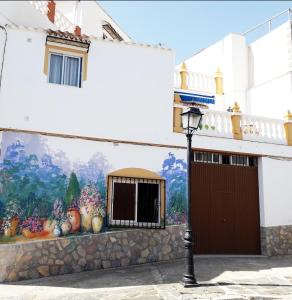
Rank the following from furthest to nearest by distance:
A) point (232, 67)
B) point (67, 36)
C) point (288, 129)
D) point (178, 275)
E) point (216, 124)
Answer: point (232, 67) < point (288, 129) < point (216, 124) < point (67, 36) < point (178, 275)

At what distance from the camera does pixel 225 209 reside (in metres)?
12.0

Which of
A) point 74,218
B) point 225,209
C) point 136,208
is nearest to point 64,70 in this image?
point 74,218

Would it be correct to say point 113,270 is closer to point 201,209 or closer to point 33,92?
point 201,209

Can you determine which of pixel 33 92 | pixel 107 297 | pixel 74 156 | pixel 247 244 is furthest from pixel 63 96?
pixel 247 244

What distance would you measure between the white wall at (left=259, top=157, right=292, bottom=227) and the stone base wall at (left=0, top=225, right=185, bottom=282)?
339 cm

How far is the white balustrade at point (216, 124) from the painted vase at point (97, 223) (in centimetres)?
432

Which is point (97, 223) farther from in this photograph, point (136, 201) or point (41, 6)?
point (41, 6)

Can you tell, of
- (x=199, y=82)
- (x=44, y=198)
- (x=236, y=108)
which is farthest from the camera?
(x=199, y=82)

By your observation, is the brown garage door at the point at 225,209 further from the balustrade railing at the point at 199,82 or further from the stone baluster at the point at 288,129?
the balustrade railing at the point at 199,82

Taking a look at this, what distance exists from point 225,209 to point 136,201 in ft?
11.1

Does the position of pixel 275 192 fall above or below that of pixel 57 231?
above

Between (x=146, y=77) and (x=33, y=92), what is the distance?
3592 mm

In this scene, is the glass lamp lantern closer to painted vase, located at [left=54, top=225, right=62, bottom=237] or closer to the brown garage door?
the brown garage door

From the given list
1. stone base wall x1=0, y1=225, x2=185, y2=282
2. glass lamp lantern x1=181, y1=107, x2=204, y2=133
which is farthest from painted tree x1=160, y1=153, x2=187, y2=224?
glass lamp lantern x1=181, y1=107, x2=204, y2=133
